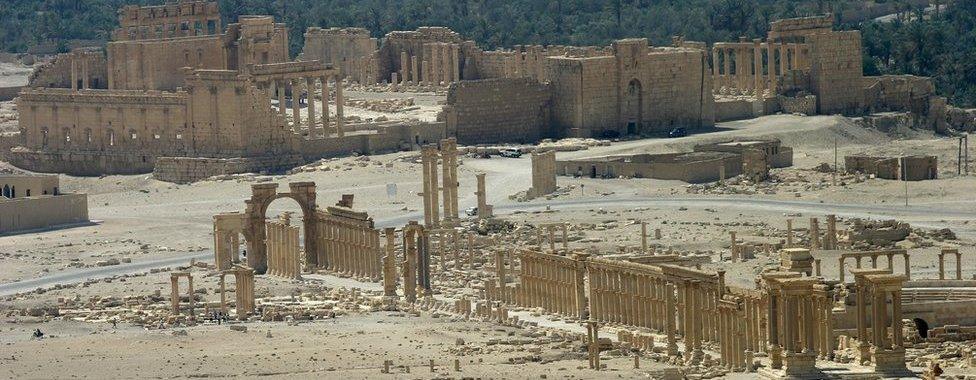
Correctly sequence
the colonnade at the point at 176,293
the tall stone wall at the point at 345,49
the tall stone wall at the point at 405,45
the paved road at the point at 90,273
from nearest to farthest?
the colonnade at the point at 176,293, the paved road at the point at 90,273, the tall stone wall at the point at 405,45, the tall stone wall at the point at 345,49

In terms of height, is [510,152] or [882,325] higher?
[882,325]

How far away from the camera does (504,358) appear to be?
66188mm

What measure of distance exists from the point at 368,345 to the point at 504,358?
4.26 m

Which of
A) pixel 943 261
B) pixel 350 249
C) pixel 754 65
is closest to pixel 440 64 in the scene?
pixel 754 65

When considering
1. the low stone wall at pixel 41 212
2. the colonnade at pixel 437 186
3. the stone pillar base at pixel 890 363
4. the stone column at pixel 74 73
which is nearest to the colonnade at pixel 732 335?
the stone pillar base at pixel 890 363

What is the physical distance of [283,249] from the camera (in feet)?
276

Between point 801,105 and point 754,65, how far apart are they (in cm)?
719

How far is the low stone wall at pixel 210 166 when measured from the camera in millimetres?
105375

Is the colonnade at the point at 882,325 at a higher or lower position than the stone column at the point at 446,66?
lower

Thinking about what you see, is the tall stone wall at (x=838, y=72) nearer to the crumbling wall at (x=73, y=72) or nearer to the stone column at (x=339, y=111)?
the stone column at (x=339, y=111)

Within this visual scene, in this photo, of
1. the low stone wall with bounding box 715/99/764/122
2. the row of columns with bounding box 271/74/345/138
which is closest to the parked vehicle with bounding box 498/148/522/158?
the row of columns with bounding box 271/74/345/138

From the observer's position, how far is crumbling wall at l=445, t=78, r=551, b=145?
11175cm

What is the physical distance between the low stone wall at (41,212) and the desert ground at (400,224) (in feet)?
2.69

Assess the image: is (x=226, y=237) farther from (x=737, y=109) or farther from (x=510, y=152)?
(x=737, y=109)
